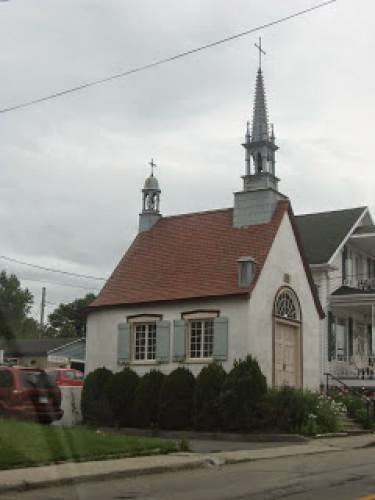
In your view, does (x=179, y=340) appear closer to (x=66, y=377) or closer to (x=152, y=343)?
(x=152, y=343)

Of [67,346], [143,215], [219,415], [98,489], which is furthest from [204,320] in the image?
[67,346]

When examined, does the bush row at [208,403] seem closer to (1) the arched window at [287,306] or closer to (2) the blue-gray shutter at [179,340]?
(2) the blue-gray shutter at [179,340]

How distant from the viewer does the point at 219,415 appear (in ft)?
71.0

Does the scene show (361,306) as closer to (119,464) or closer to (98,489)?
(119,464)

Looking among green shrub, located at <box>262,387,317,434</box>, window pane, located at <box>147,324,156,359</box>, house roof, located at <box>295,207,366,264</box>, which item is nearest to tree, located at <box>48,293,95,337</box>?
house roof, located at <box>295,207,366,264</box>

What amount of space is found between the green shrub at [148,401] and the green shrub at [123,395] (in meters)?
0.27

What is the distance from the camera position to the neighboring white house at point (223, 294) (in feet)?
77.6

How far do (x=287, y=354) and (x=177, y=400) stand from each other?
468 centimetres

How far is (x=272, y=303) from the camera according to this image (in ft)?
80.7

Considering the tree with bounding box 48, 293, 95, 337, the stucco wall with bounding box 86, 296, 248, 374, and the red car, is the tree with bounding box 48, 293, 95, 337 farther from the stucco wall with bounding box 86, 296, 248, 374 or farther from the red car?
the red car

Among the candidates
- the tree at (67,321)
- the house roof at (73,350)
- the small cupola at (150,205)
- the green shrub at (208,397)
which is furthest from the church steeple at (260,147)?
the tree at (67,321)

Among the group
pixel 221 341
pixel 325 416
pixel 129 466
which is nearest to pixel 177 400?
pixel 221 341

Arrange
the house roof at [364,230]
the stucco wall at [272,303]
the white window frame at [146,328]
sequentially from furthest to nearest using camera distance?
the house roof at [364,230]
the white window frame at [146,328]
the stucco wall at [272,303]

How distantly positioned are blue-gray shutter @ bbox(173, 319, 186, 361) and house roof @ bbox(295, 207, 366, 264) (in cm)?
965
